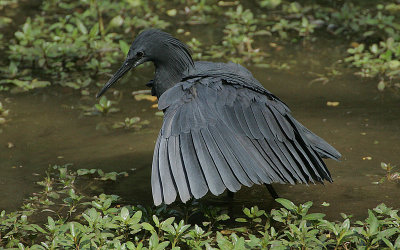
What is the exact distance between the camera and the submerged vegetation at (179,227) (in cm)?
369

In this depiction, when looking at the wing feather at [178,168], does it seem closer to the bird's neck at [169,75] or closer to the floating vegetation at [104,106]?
the bird's neck at [169,75]

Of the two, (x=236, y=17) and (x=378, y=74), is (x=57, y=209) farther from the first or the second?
(x=236, y=17)

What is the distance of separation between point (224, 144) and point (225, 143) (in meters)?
0.01

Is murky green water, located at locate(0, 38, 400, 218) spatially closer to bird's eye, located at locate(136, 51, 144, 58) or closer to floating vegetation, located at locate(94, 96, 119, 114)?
floating vegetation, located at locate(94, 96, 119, 114)

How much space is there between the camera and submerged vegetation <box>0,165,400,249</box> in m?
3.69

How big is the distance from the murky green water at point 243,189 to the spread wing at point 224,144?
1.60ft

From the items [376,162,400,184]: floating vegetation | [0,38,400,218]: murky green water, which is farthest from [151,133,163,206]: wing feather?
[376,162,400,184]: floating vegetation

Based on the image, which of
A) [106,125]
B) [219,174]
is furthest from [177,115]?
[106,125]

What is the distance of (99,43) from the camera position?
726 centimetres

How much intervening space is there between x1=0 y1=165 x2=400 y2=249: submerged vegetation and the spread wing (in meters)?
0.23

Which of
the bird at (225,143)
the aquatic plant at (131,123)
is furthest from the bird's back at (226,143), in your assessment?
the aquatic plant at (131,123)

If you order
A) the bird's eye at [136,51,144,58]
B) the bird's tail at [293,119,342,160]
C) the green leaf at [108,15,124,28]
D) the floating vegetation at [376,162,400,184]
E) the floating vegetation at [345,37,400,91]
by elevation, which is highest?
the bird's eye at [136,51,144,58]

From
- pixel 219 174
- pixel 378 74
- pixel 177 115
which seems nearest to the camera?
pixel 219 174

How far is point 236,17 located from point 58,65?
2.16 m
